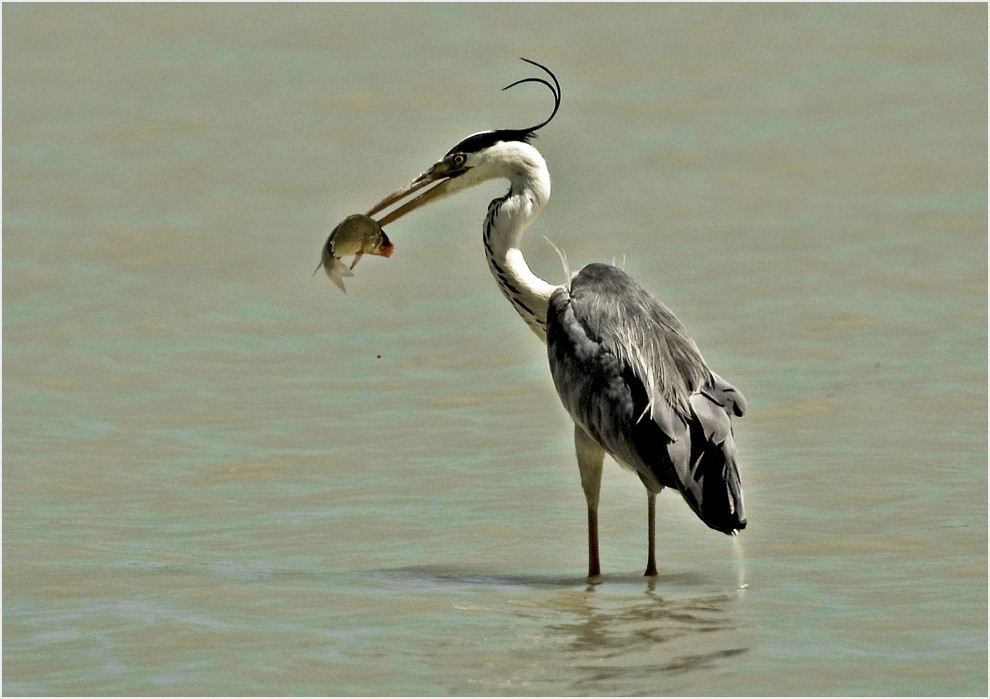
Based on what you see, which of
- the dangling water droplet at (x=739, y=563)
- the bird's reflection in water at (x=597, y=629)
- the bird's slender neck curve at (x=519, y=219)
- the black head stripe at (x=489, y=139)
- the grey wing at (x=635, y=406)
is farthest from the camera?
the black head stripe at (x=489, y=139)

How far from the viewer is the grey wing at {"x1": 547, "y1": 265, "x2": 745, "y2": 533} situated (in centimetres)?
811

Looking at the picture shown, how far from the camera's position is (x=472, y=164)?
376 inches

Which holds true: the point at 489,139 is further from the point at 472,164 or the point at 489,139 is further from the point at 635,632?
the point at 635,632

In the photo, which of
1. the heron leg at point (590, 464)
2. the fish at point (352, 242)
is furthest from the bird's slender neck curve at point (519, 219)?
the heron leg at point (590, 464)

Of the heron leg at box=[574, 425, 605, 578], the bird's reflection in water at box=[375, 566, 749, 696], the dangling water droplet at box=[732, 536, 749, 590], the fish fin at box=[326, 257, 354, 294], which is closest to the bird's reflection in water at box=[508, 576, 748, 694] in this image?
the bird's reflection in water at box=[375, 566, 749, 696]

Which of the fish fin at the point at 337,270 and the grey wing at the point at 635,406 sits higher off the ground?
the fish fin at the point at 337,270

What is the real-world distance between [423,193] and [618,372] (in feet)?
5.83

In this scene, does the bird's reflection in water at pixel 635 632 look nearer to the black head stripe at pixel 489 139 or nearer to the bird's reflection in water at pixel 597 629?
the bird's reflection in water at pixel 597 629

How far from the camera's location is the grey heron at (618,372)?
816cm

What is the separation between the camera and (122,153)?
706 inches

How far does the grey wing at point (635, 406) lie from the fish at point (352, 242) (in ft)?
3.19

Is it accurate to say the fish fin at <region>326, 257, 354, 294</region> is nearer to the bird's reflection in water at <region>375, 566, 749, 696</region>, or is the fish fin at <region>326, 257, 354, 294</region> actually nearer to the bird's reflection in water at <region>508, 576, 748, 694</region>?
the bird's reflection in water at <region>375, 566, 749, 696</region>

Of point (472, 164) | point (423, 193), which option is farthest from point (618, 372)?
point (423, 193)

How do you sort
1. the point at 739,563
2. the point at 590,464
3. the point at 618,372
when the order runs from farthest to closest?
1. the point at 590,464
2. the point at 739,563
3. the point at 618,372
